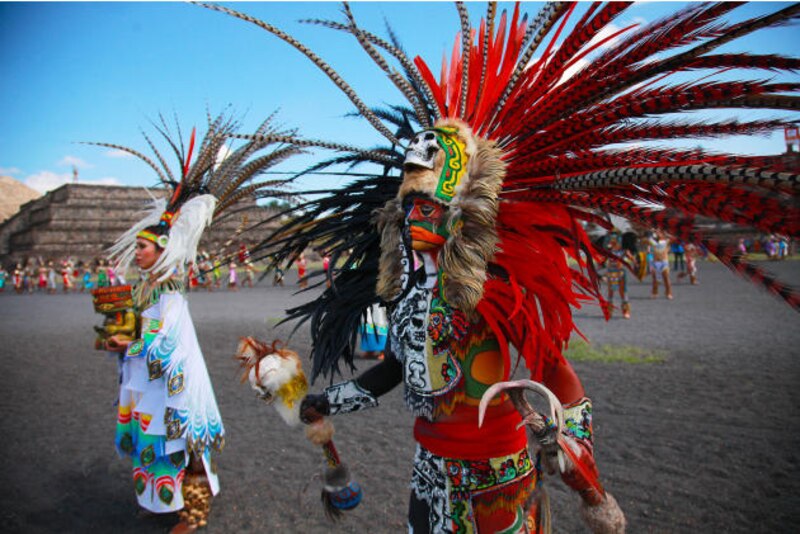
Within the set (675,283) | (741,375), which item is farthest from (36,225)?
(741,375)

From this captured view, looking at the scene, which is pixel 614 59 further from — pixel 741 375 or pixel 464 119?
pixel 741 375

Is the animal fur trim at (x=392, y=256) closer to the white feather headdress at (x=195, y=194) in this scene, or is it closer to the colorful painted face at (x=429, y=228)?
the colorful painted face at (x=429, y=228)

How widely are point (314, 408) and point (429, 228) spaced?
2.95 feet

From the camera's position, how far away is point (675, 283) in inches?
752

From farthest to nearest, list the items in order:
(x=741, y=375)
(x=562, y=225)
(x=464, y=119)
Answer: (x=741, y=375), (x=464, y=119), (x=562, y=225)

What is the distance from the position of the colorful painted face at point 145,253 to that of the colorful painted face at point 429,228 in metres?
2.44

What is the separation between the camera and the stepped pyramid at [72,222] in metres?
38.9

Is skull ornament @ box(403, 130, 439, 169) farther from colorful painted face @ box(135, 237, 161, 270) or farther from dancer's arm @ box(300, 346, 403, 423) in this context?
colorful painted face @ box(135, 237, 161, 270)

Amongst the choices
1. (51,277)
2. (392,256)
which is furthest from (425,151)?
(51,277)

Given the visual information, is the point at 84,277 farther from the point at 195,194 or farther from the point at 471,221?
the point at 471,221

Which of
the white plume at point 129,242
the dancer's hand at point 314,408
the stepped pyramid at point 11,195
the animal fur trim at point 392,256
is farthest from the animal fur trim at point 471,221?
the stepped pyramid at point 11,195

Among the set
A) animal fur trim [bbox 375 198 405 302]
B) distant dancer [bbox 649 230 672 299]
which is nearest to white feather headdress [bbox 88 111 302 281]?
animal fur trim [bbox 375 198 405 302]

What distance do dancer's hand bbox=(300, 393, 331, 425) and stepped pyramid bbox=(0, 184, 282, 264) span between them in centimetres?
3427

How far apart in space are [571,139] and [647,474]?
3313 millimetres
